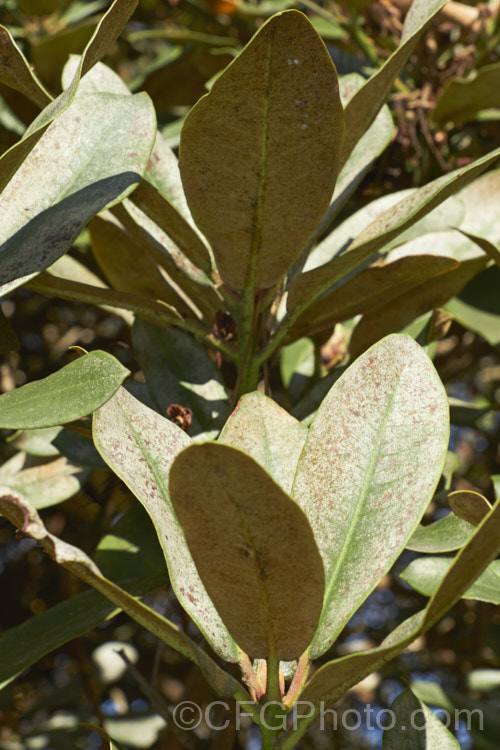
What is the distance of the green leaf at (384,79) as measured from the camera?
74cm

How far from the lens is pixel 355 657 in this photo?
57 centimetres

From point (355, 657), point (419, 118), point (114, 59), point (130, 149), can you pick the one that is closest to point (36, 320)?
point (114, 59)

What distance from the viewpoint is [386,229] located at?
763 millimetres

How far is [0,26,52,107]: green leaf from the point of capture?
69 cm

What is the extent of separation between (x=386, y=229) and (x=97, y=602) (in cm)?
50

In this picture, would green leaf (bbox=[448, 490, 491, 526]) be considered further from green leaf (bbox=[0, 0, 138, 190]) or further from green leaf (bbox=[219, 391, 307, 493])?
green leaf (bbox=[0, 0, 138, 190])

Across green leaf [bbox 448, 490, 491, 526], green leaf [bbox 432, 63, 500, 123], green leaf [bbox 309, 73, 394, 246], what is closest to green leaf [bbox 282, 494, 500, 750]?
green leaf [bbox 448, 490, 491, 526]

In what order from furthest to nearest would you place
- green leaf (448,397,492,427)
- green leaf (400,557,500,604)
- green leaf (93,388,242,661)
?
green leaf (448,397,492,427) < green leaf (400,557,500,604) < green leaf (93,388,242,661)

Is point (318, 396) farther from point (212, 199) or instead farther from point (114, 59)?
point (114, 59)

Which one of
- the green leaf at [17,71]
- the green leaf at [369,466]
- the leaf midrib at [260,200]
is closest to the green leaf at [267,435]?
the green leaf at [369,466]

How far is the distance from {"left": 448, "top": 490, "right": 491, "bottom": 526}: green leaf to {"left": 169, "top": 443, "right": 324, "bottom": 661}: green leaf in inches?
5.9

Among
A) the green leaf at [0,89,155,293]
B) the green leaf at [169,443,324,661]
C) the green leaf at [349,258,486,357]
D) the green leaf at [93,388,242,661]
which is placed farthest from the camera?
the green leaf at [349,258,486,357]

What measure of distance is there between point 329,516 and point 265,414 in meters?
0.12

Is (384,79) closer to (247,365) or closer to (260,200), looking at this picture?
(260,200)
